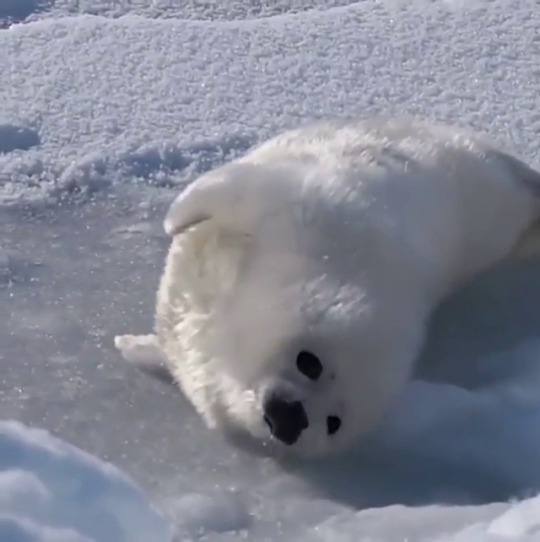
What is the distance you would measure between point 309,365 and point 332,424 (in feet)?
0.37

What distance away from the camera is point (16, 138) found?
11.8 ft

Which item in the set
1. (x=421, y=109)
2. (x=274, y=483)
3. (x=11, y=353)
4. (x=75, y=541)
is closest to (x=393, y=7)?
(x=421, y=109)

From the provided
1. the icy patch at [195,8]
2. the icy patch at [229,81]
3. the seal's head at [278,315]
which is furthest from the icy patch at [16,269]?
the icy patch at [195,8]

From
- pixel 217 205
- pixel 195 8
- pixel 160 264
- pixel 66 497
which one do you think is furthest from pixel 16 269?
pixel 195 8

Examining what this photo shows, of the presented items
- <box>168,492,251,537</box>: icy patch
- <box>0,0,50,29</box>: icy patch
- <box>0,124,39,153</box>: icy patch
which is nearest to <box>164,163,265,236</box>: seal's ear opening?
<box>168,492,251,537</box>: icy patch

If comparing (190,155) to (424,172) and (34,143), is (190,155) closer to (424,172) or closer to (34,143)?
(34,143)

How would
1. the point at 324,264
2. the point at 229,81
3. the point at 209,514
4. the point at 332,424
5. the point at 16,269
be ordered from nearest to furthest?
the point at 209,514 < the point at 332,424 < the point at 324,264 < the point at 16,269 < the point at 229,81

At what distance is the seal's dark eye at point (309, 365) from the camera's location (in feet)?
7.19

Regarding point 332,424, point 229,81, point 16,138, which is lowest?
point 332,424

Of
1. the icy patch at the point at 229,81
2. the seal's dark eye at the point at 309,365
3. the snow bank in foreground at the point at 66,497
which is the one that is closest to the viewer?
the snow bank in foreground at the point at 66,497

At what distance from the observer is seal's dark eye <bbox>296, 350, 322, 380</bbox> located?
2.19 metres

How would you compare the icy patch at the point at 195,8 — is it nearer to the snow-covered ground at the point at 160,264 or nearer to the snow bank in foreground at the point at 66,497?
the snow-covered ground at the point at 160,264

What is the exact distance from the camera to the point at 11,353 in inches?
105

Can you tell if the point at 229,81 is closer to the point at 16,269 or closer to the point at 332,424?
the point at 16,269
